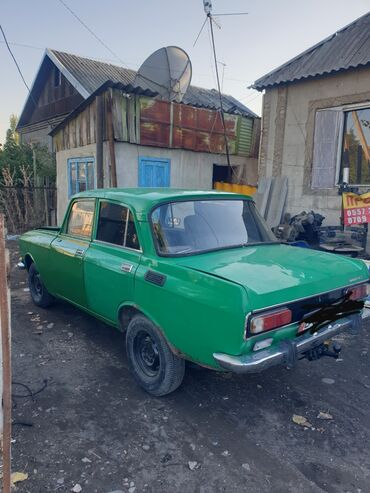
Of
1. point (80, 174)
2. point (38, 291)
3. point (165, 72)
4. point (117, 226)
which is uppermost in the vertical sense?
point (165, 72)

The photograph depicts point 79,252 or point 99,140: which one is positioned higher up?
point 99,140

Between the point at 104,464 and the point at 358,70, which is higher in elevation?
the point at 358,70

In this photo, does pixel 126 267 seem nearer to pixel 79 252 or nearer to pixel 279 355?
pixel 79 252

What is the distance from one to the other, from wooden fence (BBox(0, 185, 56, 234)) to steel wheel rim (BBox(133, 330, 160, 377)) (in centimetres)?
1129

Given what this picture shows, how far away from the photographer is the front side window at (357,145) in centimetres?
762

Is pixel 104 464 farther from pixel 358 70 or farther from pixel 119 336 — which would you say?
pixel 358 70

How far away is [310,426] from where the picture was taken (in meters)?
2.88

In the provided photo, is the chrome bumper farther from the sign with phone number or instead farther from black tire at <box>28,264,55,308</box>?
the sign with phone number

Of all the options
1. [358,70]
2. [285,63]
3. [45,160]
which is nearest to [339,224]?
[358,70]

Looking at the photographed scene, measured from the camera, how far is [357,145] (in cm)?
779

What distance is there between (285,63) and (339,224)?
4069mm

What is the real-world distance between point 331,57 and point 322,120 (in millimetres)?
1328

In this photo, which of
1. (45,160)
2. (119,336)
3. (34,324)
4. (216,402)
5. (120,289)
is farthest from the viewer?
(45,160)

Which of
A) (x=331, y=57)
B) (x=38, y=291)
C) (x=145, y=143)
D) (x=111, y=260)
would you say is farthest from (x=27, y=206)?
(x=111, y=260)
